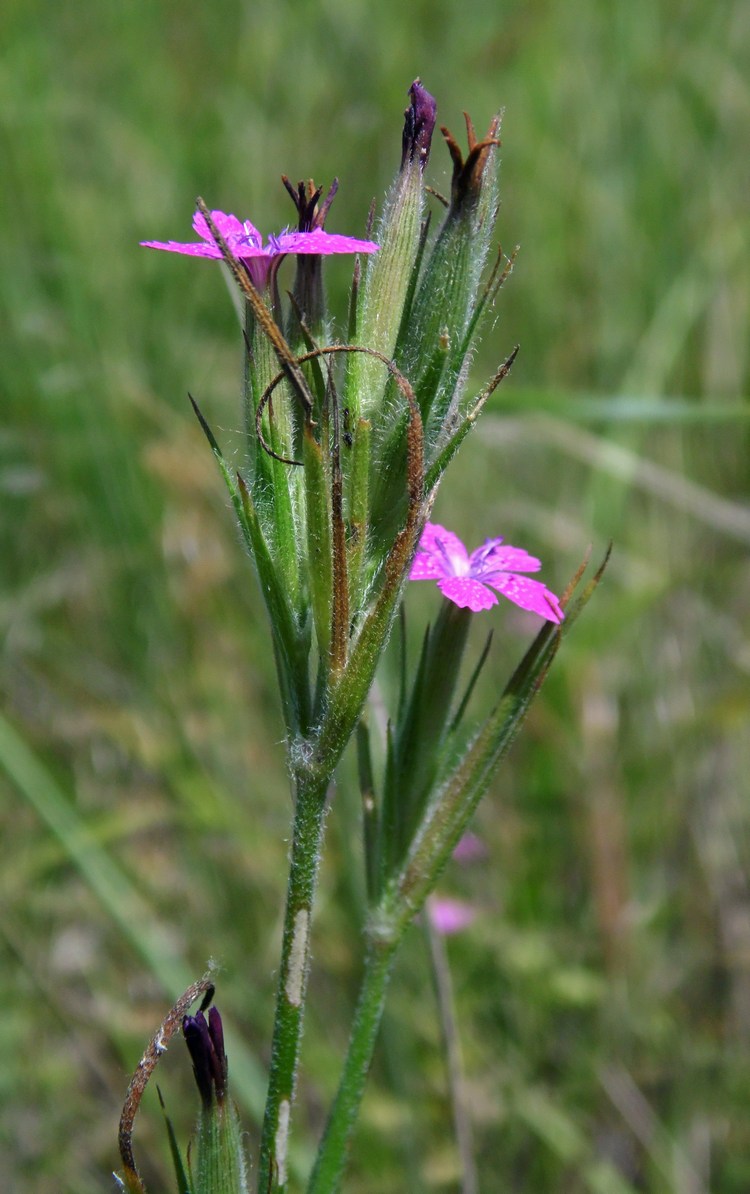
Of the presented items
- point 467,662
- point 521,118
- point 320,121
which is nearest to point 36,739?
point 467,662

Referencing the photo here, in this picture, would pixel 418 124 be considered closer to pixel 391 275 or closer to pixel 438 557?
pixel 391 275

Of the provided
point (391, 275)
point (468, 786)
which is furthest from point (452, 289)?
point (468, 786)

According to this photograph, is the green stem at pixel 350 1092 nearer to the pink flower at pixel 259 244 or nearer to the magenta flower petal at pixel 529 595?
the magenta flower petal at pixel 529 595

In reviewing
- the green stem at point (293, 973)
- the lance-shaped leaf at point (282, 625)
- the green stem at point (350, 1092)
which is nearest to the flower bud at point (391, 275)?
the lance-shaped leaf at point (282, 625)

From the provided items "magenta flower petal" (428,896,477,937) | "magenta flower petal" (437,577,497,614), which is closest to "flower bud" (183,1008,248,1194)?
"magenta flower petal" (437,577,497,614)

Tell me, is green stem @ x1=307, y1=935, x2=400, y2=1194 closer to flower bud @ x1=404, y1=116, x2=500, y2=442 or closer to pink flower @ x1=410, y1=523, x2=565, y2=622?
pink flower @ x1=410, y1=523, x2=565, y2=622

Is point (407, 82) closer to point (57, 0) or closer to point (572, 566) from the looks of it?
point (57, 0)
